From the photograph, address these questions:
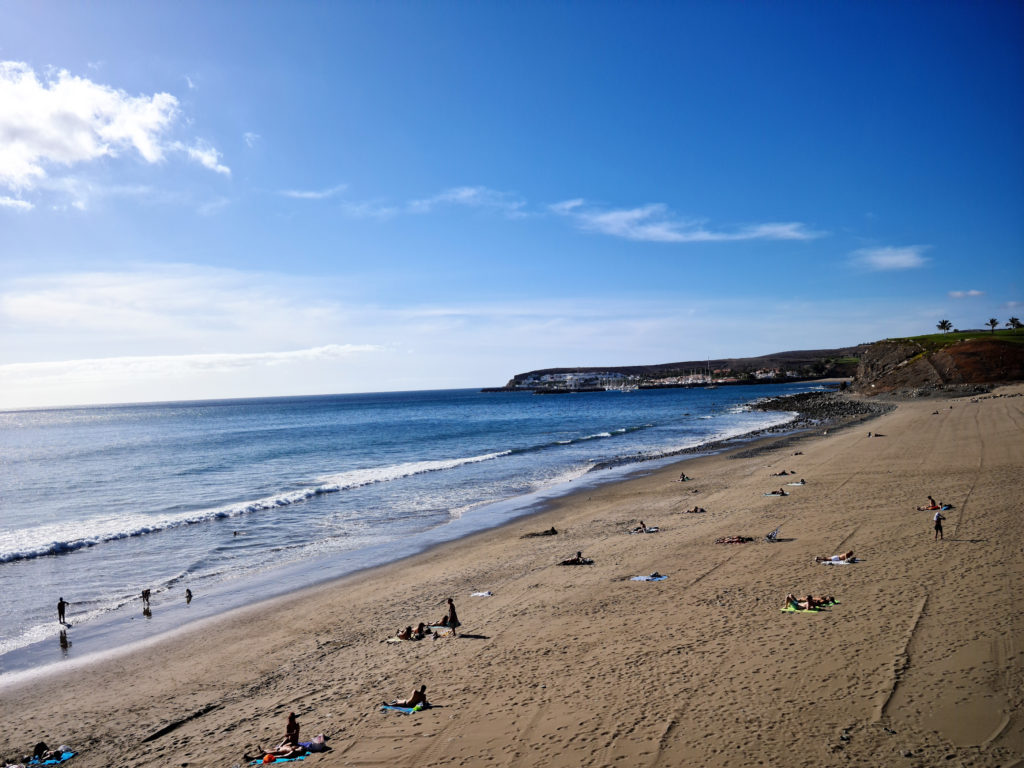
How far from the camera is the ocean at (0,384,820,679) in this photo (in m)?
17.7

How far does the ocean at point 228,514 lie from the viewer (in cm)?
1767

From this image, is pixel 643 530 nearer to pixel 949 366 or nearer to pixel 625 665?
pixel 625 665

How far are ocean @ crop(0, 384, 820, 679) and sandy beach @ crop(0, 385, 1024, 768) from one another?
2.65 m

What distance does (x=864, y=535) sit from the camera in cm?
1716

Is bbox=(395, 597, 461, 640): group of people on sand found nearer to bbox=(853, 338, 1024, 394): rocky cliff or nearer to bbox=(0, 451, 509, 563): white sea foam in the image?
bbox=(0, 451, 509, 563): white sea foam

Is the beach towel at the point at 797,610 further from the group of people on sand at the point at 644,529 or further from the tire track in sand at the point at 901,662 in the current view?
the group of people on sand at the point at 644,529

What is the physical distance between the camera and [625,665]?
10281 millimetres

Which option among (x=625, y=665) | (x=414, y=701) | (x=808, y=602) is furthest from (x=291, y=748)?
(x=808, y=602)

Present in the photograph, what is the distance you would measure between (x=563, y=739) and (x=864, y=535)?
1309 cm

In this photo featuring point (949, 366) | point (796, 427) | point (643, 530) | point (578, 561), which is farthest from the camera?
point (949, 366)

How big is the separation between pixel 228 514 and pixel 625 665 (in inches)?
1038

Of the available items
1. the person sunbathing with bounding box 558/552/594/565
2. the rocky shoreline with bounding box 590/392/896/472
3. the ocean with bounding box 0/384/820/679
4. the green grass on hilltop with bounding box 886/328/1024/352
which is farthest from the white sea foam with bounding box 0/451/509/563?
the green grass on hilltop with bounding box 886/328/1024/352

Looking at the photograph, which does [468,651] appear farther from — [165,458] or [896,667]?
[165,458]

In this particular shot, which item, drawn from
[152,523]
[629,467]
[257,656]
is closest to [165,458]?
[152,523]
